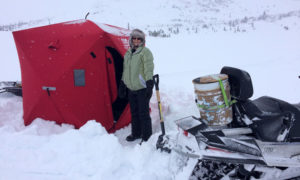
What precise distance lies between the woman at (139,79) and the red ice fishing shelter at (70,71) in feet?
1.34

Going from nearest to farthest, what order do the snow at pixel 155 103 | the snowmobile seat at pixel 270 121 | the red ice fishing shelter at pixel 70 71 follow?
1. the snowmobile seat at pixel 270 121
2. the snow at pixel 155 103
3. the red ice fishing shelter at pixel 70 71

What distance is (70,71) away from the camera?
3.88m

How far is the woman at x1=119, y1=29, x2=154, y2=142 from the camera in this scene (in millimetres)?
3529

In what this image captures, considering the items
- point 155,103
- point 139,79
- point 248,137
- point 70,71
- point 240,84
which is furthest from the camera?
point 155,103

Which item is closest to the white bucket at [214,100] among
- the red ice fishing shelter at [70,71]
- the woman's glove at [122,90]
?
the woman's glove at [122,90]

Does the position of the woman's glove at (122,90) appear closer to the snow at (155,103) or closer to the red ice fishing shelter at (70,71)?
the red ice fishing shelter at (70,71)

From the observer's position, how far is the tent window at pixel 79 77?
3881 millimetres

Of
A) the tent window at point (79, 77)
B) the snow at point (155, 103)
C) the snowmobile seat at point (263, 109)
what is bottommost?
the snow at point (155, 103)

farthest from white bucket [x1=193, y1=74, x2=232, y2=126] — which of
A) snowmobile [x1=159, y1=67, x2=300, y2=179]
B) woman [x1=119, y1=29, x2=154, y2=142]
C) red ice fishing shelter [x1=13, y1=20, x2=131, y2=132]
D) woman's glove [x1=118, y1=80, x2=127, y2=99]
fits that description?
red ice fishing shelter [x1=13, y1=20, x2=131, y2=132]

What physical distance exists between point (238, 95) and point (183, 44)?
31.4ft

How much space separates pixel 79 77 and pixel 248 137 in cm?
277

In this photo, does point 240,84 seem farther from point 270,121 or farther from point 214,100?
point 270,121

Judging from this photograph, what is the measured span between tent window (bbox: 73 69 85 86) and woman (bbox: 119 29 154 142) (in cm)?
66

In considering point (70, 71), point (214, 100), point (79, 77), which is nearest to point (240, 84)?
point (214, 100)
